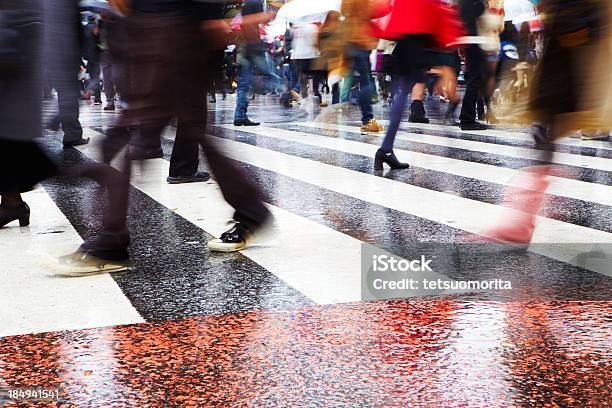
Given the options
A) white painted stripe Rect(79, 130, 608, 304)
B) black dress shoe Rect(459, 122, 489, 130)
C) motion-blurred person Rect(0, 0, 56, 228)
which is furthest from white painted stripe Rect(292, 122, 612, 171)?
motion-blurred person Rect(0, 0, 56, 228)

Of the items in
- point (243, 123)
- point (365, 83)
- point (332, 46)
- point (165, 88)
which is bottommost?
point (243, 123)

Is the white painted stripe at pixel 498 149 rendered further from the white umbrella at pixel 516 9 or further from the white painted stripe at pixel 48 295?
the white umbrella at pixel 516 9

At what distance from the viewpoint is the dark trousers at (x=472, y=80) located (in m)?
11.6

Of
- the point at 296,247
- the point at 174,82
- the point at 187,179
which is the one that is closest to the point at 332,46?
the point at 296,247

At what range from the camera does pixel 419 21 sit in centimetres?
716

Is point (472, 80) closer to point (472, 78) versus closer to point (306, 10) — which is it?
point (472, 78)

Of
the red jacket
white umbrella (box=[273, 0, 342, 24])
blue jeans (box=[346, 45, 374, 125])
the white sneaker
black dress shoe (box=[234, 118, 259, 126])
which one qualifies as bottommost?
black dress shoe (box=[234, 118, 259, 126])

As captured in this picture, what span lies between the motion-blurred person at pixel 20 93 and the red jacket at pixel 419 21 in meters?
4.05

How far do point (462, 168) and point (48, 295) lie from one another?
15.3 ft

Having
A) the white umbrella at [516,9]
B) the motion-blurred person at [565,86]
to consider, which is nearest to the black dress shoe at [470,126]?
the white umbrella at [516,9]

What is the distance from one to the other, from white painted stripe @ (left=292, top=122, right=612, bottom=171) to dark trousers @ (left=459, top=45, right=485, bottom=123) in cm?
92

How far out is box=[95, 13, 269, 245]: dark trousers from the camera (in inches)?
169

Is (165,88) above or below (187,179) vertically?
above

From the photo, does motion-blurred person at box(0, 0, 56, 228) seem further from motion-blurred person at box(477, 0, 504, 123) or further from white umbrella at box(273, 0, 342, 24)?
white umbrella at box(273, 0, 342, 24)
